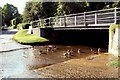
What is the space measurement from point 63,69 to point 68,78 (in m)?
2.05

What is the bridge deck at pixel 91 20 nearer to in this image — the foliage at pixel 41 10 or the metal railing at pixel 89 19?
the metal railing at pixel 89 19

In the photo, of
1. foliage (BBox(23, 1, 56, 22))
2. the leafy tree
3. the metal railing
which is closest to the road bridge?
the metal railing

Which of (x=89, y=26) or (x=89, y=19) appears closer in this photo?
(x=89, y=26)

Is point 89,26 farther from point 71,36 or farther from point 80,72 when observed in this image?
point 80,72

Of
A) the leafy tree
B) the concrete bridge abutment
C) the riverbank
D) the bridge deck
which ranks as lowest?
the riverbank

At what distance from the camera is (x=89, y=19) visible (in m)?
22.5

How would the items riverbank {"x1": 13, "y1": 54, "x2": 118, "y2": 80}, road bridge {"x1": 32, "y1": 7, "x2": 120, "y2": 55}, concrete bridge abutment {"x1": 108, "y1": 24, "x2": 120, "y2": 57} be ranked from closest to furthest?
riverbank {"x1": 13, "y1": 54, "x2": 118, "y2": 80}, concrete bridge abutment {"x1": 108, "y1": 24, "x2": 120, "y2": 57}, road bridge {"x1": 32, "y1": 7, "x2": 120, "y2": 55}

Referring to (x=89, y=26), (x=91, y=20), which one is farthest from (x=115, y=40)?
(x=91, y=20)

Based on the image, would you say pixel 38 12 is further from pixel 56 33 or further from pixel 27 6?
pixel 56 33

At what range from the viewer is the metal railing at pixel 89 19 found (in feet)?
64.0

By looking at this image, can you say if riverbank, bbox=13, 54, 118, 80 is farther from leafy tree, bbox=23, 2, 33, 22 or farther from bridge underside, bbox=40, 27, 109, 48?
leafy tree, bbox=23, 2, 33, 22

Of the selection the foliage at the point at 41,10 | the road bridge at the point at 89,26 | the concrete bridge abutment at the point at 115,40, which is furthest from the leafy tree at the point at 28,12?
the concrete bridge abutment at the point at 115,40

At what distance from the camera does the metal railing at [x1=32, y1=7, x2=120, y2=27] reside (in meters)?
19.5

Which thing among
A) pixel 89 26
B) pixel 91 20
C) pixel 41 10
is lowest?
pixel 89 26
